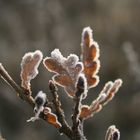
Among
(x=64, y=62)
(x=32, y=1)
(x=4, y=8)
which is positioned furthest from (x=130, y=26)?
(x=64, y=62)

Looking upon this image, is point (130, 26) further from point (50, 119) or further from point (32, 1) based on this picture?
point (50, 119)

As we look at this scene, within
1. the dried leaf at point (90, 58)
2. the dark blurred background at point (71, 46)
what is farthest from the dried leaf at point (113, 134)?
the dark blurred background at point (71, 46)

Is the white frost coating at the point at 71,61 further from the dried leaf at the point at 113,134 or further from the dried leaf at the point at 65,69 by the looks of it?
the dried leaf at the point at 113,134

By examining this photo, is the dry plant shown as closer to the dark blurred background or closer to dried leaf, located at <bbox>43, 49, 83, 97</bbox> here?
dried leaf, located at <bbox>43, 49, 83, 97</bbox>

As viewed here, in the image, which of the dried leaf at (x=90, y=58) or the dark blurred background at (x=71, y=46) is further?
the dark blurred background at (x=71, y=46)

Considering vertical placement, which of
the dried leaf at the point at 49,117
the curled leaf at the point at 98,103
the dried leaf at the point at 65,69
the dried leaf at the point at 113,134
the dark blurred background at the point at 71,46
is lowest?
the dried leaf at the point at 113,134

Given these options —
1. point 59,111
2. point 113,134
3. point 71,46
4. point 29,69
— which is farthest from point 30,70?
point 71,46
